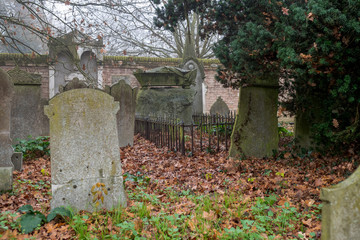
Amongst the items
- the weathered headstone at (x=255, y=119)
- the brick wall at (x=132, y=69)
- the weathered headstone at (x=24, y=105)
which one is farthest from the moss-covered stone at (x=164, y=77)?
the brick wall at (x=132, y=69)

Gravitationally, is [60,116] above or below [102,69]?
below

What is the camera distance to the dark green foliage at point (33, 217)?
2.84 meters

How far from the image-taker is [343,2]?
3965mm

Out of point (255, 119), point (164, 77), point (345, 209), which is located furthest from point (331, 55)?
point (164, 77)

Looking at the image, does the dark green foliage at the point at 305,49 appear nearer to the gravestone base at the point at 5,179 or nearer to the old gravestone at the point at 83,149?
the old gravestone at the point at 83,149

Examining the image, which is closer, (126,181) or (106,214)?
(106,214)

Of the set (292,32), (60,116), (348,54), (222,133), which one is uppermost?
(292,32)

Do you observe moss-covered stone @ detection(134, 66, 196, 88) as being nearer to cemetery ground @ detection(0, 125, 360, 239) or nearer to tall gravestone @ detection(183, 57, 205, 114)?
tall gravestone @ detection(183, 57, 205, 114)

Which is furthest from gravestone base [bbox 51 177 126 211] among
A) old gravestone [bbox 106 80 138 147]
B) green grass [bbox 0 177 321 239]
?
old gravestone [bbox 106 80 138 147]

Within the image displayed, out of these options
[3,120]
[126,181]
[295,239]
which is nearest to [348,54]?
[295,239]

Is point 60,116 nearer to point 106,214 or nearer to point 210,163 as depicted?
point 106,214

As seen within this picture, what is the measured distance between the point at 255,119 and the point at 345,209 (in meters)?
3.79

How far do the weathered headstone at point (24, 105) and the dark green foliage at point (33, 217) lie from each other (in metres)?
4.42

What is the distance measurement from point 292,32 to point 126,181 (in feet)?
10.5
